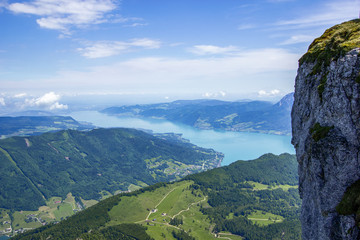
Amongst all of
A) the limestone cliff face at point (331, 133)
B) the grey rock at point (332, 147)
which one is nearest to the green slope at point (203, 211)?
the limestone cliff face at point (331, 133)

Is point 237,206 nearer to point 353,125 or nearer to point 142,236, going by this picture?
point 142,236

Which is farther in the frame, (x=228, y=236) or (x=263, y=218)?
(x=263, y=218)

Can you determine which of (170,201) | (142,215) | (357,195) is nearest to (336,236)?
(357,195)

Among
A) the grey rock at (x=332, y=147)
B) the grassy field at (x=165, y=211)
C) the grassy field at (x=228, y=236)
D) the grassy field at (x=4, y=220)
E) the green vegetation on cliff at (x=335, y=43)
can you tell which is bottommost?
the grassy field at (x=4, y=220)

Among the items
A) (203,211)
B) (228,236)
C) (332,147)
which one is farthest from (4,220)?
(332,147)

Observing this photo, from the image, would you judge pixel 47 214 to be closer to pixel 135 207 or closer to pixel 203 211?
pixel 135 207

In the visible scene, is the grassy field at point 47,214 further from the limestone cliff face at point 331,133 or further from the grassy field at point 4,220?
the limestone cliff face at point 331,133
